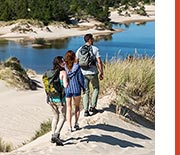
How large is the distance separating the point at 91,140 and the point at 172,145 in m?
4.13

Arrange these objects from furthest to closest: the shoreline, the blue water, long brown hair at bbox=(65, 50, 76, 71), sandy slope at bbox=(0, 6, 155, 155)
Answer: the shoreline < the blue water < sandy slope at bbox=(0, 6, 155, 155) < long brown hair at bbox=(65, 50, 76, 71)

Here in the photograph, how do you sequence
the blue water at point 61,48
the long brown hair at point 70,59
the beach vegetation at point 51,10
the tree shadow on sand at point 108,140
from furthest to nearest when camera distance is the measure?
1. the beach vegetation at point 51,10
2. the blue water at point 61,48
3. the tree shadow on sand at point 108,140
4. the long brown hair at point 70,59

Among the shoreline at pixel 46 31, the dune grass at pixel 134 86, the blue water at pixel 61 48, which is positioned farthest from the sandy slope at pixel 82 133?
the shoreline at pixel 46 31

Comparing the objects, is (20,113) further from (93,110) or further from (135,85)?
(93,110)

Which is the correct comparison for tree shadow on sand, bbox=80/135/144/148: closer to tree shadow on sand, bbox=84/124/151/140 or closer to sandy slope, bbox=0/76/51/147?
tree shadow on sand, bbox=84/124/151/140

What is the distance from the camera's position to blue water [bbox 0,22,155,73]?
23.0 metres

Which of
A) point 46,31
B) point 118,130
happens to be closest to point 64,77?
point 118,130

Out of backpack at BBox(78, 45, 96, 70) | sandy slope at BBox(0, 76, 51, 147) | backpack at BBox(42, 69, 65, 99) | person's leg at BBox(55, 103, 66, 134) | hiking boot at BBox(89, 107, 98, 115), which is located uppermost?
backpack at BBox(78, 45, 96, 70)

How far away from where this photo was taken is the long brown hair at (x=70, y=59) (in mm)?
5355

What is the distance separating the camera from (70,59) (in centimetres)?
541

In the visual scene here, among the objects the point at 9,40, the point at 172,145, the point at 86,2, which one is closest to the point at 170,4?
the point at 172,145

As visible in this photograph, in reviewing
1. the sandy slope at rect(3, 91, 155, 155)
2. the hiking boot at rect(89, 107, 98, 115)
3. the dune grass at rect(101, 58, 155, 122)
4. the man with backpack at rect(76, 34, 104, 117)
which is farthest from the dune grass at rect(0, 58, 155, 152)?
the man with backpack at rect(76, 34, 104, 117)

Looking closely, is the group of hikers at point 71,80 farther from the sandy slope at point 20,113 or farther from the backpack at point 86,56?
the sandy slope at point 20,113

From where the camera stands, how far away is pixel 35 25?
40156mm
